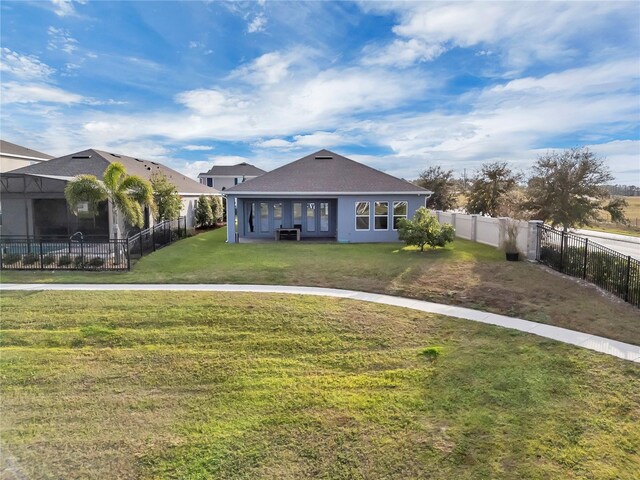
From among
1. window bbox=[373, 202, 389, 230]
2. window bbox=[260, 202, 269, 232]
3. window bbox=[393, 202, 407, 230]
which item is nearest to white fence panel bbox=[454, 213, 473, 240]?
window bbox=[393, 202, 407, 230]

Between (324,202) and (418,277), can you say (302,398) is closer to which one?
(418,277)

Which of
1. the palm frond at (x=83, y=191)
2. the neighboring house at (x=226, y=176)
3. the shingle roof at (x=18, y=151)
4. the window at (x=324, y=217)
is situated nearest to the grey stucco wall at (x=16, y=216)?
the palm frond at (x=83, y=191)

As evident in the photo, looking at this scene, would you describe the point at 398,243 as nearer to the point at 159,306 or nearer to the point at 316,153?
the point at 316,153

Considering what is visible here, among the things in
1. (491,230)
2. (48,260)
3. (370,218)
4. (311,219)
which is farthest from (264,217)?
(491,230)

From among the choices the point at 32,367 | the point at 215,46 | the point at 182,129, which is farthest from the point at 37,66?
the point at 32,367

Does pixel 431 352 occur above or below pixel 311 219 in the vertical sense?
below

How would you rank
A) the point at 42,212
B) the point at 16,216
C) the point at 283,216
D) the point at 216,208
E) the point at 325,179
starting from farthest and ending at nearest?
the point at 216,208
the point at 283,216
the point at 325,179
the point at 42,212
the point at 16,216
